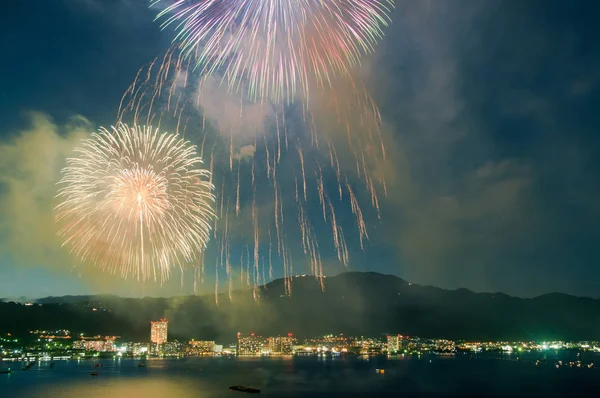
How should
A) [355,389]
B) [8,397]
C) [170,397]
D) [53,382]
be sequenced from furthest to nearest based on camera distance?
[53,382] < [355,389] < [170,397] < [8,397]

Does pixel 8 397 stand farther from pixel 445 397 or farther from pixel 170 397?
pixel 445 397

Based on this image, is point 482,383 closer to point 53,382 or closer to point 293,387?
point 293,387

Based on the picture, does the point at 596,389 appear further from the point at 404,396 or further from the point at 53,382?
the point at 53,382

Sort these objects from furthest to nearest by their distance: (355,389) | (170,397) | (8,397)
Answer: (355,389)
(170,397)
(8,397)

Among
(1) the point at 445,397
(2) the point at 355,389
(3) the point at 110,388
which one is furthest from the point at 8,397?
(1) the point at 445,397

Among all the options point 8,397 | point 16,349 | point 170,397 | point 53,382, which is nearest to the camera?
point 8,397

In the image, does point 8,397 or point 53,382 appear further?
point 53,382

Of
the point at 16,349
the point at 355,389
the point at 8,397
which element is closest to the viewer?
the point at 8,397

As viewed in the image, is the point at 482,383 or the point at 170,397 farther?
the point at 482,383

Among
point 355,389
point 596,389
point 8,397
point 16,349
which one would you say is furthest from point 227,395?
point 16,349
